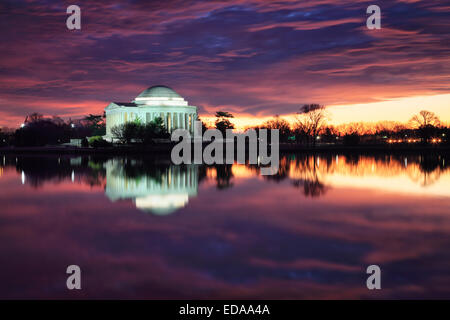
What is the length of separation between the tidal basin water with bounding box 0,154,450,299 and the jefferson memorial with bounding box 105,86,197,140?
91.3 metres

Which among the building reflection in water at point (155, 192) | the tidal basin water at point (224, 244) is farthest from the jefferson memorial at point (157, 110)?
the tidal basin water at point (224, 244)

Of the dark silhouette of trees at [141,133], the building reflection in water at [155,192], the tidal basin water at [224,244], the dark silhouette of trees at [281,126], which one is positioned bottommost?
the tidal basin water at [224,244]

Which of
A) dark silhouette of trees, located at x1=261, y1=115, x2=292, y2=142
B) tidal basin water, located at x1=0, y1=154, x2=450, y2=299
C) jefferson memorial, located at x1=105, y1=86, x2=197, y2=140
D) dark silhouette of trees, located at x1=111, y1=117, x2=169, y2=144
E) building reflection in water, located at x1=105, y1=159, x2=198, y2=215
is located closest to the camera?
tidal basin water, located at x1=0, y1=154, x2=450, y2=299

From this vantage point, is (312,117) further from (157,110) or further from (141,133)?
(141,133)

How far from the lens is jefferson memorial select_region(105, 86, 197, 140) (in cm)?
11194

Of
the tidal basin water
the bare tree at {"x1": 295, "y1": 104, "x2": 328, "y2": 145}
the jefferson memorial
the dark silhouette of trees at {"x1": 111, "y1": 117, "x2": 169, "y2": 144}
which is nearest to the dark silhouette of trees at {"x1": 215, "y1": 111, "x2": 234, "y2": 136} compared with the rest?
the jefferson memorial

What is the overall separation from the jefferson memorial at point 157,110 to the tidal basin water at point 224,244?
9132cm

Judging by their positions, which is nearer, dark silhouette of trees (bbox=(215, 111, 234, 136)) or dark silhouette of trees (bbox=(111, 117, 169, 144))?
dark silhouette of trees (bbox=(111, 117, 169, 144))

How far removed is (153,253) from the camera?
428 inches

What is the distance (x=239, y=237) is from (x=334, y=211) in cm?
557

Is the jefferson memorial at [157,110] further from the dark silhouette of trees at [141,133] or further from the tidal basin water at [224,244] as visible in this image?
the tidal basin water at [224,244]

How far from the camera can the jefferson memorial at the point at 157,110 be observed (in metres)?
112

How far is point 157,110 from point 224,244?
4059 inches

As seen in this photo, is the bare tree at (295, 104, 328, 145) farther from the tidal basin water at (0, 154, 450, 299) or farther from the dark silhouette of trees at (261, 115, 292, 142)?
the tidal basin water at (0, 154, 450, 299)
